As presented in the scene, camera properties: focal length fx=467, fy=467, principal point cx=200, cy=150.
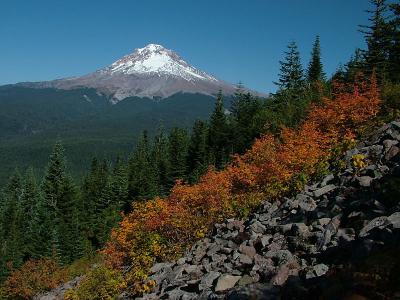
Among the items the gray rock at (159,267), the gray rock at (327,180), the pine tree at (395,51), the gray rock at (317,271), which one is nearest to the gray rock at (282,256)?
the gray rock at (317,271)

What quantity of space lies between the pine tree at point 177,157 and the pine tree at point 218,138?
6.00 metres

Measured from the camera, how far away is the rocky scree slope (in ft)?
35.1

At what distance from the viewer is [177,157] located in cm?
9244

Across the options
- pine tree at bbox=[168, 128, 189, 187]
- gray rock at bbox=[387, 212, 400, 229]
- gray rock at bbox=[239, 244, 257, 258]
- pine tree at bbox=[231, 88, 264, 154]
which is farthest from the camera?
pine tree at bbox=[168, 128, 189, 187]

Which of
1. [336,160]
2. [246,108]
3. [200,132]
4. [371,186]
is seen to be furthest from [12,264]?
[371,186]

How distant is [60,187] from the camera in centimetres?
8938

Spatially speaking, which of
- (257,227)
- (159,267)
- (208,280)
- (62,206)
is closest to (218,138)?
(62,206)

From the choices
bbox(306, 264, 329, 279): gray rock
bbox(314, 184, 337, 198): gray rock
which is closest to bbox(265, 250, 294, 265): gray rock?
bbox(306, 264, 329, 279): gray rock

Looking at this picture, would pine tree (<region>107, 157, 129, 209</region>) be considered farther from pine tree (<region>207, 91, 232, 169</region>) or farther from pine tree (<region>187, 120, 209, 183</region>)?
pine tree (<region>207, 91, 232, 169</region>)

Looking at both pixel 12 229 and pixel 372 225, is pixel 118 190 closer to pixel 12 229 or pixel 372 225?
pixel 12 229

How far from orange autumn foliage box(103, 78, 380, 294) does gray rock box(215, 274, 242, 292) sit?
6.28 meters

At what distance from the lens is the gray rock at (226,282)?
49.3 ft

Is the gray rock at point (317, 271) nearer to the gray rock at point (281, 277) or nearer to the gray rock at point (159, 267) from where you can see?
the gray rock at point (281, 277)

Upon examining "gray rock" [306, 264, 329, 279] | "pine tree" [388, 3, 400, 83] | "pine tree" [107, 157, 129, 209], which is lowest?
"pine tree" [107, 157, 129, 209]
